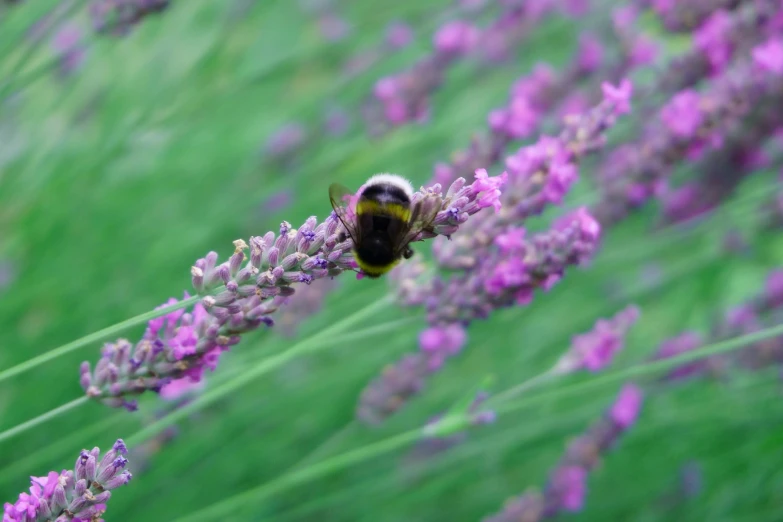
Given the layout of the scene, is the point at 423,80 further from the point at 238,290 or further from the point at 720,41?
the point at 238,290

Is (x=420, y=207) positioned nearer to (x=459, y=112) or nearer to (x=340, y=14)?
(x=459, y=112)

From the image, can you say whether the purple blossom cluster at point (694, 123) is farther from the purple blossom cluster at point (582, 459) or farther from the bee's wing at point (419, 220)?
the bee's wing at point (419, 220)

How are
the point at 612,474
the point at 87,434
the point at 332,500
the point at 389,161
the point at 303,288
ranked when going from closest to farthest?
the point at 87,434
the point at 332,500
the point at 303,288
the point at 612,474
the point at 389,161

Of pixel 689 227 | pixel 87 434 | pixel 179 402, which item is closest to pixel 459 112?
pixel 689 227

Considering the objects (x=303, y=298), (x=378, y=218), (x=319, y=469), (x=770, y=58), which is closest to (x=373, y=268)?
(x=378, y=218)

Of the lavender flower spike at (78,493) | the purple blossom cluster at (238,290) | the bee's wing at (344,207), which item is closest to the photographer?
the lavender flower spike at (78,493)

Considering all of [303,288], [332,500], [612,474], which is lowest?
[612,474]

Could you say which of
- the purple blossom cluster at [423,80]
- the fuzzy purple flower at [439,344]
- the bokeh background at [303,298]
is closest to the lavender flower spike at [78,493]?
the bokeh background at [303,298]
